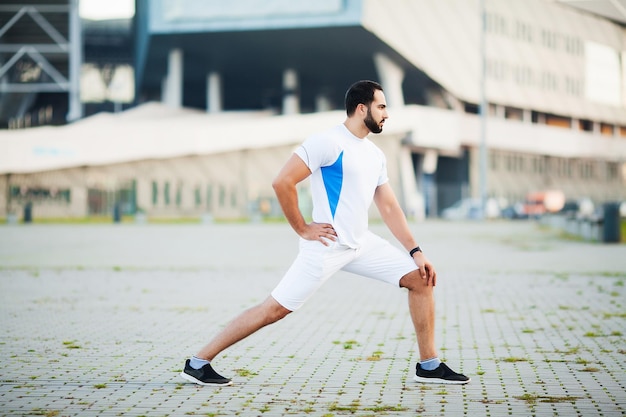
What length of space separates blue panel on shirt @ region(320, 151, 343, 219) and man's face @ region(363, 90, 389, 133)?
259 millimetres

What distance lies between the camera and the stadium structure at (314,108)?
56969 mm

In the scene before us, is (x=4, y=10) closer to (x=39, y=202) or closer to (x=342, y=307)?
(x=39, y=202)

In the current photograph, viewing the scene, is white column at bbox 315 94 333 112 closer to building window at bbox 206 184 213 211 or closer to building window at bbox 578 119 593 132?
building window at bbox 206 184 213 211

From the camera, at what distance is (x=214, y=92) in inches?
2613

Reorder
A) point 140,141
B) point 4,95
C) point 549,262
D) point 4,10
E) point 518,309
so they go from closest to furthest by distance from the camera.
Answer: point 518,309 → point 549,262 → point 140,141 → point 4,10 → point 4,95

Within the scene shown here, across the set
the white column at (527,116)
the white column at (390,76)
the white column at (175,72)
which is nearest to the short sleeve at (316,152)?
the white column at (390,76)

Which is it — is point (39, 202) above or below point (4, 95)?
below

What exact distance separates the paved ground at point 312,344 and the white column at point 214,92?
48.6 m

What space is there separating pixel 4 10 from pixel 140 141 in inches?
832

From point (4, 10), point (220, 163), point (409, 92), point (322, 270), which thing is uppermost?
point (4, 10)

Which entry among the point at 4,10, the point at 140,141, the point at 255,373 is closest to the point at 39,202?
the point at 140,141

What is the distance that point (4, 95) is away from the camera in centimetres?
8169

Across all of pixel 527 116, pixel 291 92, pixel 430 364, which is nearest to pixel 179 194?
pixel 291 92

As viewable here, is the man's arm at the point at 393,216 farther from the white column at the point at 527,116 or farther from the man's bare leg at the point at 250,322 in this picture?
the white column at the point at 527,116
